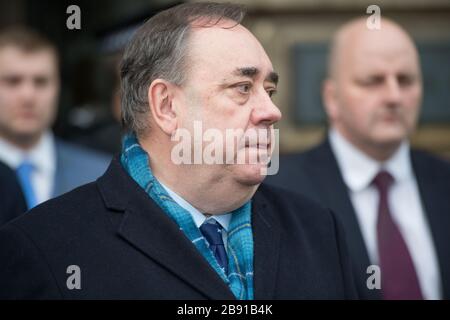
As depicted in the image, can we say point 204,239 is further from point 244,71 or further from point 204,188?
point 244,71

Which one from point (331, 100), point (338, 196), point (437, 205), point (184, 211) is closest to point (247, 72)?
point (184, 211)

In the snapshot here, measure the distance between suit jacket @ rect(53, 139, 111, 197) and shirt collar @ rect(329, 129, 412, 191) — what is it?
1210 millimetres

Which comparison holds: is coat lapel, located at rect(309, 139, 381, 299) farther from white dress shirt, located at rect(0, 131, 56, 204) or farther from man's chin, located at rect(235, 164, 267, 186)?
white dress shirt, located at rect(0, 131, 56, 204)

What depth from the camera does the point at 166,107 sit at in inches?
120

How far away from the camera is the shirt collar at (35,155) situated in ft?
16.2

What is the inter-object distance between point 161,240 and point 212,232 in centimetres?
21

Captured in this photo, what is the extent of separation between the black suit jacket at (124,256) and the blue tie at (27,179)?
1.72 metres

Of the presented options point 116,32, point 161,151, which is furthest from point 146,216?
point 116,32

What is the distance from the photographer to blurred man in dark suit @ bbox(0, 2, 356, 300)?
2787 mm

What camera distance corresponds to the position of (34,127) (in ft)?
16.4

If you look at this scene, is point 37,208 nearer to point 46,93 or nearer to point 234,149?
point 234,149

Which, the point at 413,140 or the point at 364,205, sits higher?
the point at 413,140
